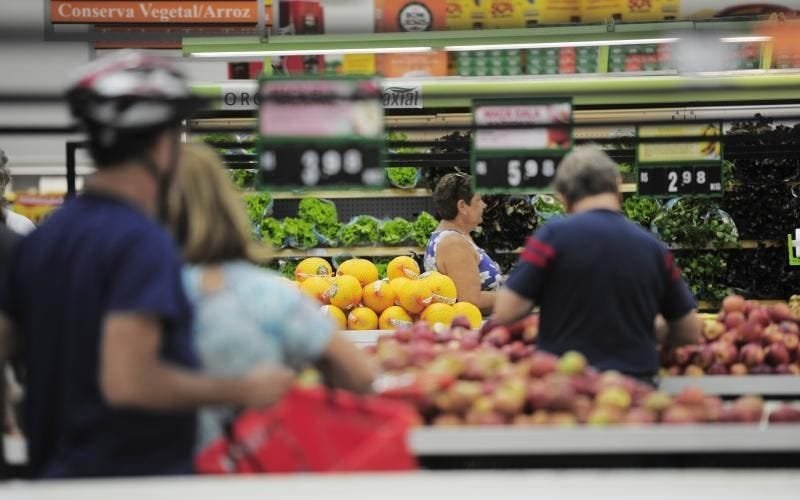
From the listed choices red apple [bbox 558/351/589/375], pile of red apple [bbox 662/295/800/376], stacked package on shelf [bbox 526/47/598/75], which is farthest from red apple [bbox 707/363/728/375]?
stacked package on shelf [bbox 526/47/598/75]

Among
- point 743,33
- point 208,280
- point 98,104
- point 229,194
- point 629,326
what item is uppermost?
point 743,33

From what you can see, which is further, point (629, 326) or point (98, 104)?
point (629, 326)

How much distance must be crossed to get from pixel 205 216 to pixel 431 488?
700 millimetres

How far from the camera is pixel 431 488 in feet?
5.90

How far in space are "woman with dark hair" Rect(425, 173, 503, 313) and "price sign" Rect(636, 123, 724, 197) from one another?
1.10 metres

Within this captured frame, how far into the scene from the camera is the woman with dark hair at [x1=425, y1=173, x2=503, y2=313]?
6016 mm

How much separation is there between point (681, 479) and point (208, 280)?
894 mm

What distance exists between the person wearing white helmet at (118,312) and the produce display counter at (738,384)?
6.63 ft

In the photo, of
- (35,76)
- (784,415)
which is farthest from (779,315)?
(35,76)

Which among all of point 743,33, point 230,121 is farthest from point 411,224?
point 743,33

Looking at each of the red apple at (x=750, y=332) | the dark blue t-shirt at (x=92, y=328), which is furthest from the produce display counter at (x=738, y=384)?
the dark blue t-shirt at (x=92, y=328)

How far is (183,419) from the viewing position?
202cm

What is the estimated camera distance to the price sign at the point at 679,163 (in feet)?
15.8

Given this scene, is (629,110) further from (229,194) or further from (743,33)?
(229,194)
